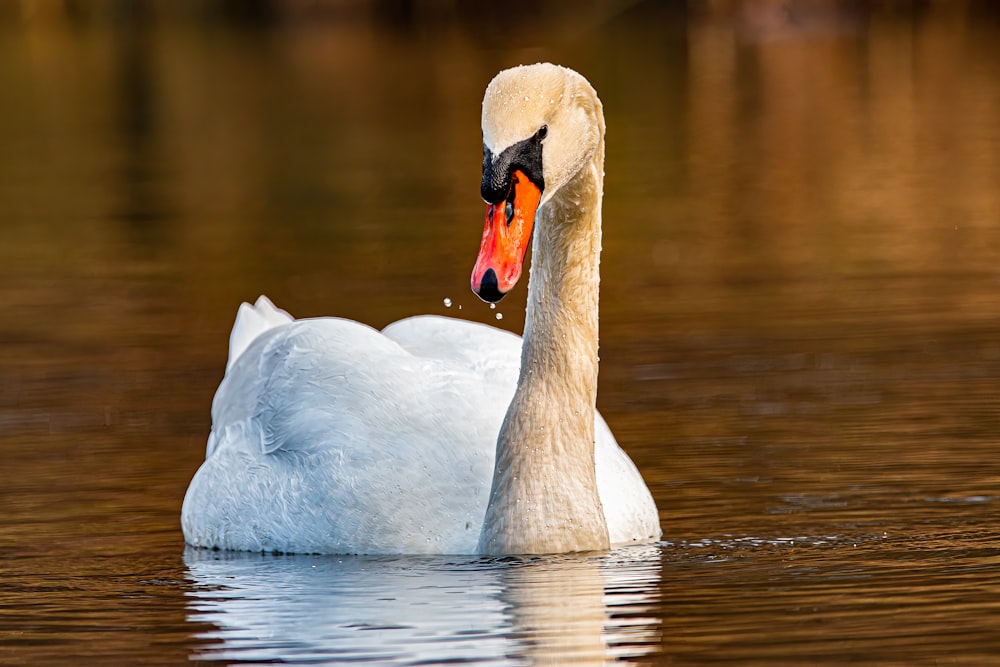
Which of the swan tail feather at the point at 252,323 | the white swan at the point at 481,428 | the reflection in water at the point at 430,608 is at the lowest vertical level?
the reflection in water at the point at 430,608

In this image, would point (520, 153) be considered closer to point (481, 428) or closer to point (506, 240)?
point (506, 240)

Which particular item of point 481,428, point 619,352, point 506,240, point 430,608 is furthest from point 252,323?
point 506,240

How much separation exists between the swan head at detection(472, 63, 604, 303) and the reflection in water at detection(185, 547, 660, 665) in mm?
1342

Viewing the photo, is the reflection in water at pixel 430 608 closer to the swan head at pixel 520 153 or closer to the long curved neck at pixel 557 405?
the long curved neck at pixel 557 405

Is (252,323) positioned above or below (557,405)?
above

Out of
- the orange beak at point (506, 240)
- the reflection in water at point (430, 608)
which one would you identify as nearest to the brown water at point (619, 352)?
the reflection in water at point (430, 608)

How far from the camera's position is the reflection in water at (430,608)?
26.6 feet

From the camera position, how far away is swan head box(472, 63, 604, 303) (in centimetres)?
830

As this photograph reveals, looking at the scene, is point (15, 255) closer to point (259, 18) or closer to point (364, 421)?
point (364, 421)

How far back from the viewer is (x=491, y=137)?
859cm

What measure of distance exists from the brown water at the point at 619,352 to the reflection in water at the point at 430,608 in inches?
0.9

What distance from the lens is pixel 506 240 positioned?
835 cm

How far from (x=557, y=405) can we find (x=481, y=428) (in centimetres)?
80

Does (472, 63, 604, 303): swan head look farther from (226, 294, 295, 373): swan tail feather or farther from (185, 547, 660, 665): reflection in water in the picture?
(226, 294, 295, 373): swan tail feather
